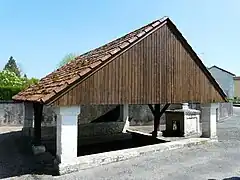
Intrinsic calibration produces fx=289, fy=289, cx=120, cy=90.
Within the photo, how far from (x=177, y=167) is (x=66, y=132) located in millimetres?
3697

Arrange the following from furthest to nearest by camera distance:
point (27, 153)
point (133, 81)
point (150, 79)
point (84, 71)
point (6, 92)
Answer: point (6, 92)
point (27, 153)
point (150, 79)
point (133, 81)
point (84, 71)

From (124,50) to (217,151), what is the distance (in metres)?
5.70

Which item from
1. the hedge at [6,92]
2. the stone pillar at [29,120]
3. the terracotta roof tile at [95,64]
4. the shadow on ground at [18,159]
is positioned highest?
the terracotta roof tile at [95,64]

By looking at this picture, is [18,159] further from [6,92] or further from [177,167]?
[6,92]

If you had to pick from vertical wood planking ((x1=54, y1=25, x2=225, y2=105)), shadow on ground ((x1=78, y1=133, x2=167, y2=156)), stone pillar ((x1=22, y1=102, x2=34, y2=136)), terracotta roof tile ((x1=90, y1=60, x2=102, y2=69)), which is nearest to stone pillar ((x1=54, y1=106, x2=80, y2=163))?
vertical wood planking ((x1=54, y1=25, x2=225, y2=105))

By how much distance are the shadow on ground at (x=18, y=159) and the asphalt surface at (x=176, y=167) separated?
0.71 meters

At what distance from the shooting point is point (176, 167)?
9.27 m

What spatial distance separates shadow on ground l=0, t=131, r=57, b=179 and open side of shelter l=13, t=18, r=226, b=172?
842 millimetres

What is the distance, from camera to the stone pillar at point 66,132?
343 inches

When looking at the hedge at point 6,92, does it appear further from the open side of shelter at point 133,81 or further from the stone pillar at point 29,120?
the open side of shelter at point 133,81

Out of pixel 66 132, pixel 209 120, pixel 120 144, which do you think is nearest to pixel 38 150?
pixel 66 132

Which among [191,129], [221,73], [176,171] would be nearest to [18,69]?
[221,73]

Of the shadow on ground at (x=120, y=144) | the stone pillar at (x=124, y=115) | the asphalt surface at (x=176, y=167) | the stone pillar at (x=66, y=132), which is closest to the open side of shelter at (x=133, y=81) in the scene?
the stone pillar at (x=66, y=132)

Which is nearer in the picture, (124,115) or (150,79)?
(150,79)
